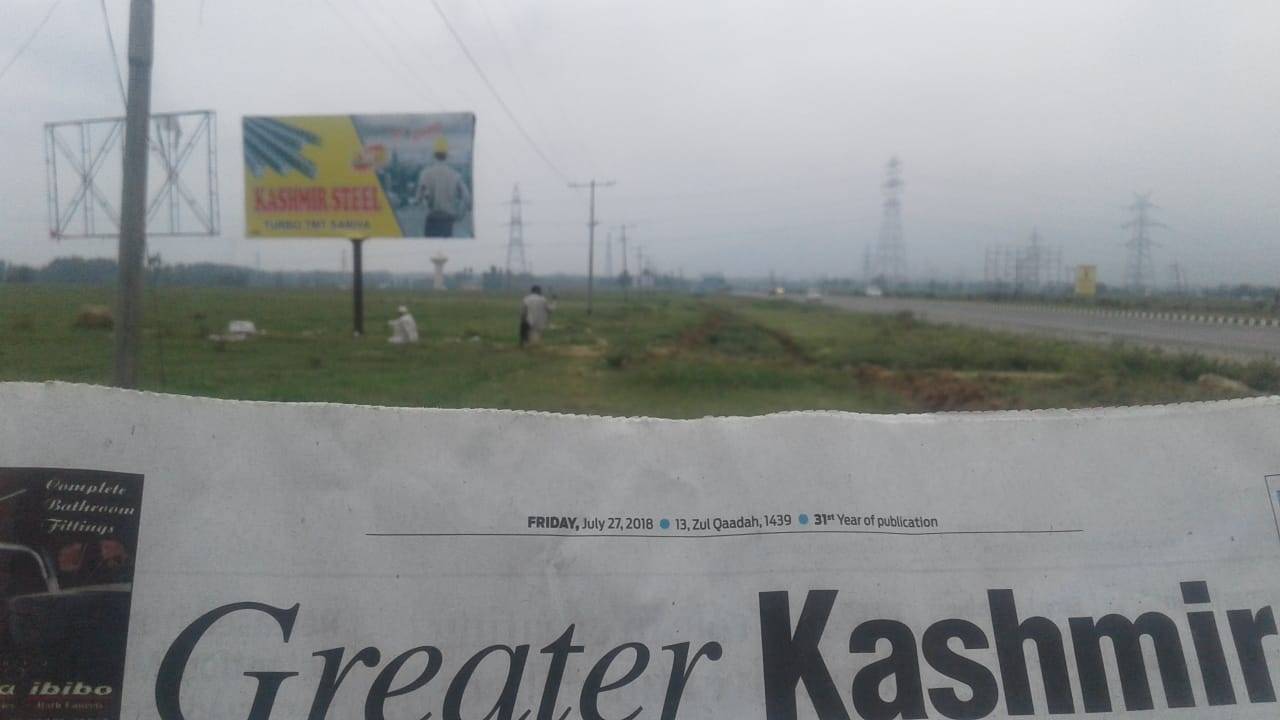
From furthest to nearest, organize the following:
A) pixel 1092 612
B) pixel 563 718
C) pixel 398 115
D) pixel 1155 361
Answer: pixel 398 115 → pixel 1155 361 → pixel 1092 612 → pixel 563 718

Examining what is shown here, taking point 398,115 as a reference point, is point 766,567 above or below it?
below

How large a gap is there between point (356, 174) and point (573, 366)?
6268 millimetres

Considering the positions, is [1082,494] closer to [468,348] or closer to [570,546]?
[570,546]

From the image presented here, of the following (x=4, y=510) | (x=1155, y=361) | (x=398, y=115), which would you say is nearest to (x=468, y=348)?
(x=398, y=115)

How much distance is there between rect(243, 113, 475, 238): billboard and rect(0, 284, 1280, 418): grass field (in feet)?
5.29

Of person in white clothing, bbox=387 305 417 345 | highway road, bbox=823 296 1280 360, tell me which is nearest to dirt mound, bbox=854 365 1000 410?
highway road, bbox=823 296 1280 360

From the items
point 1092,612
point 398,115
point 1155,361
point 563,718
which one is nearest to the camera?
point 563,718

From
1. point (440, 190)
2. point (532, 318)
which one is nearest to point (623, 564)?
point (532, 318)

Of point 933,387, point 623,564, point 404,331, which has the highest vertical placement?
point 623,564

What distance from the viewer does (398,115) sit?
663 inches

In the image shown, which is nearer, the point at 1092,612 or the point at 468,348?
the point at 1092,612

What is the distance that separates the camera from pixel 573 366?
13602mm

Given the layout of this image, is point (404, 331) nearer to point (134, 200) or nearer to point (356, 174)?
point (356, 174)

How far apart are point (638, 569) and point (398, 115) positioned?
646 inches
